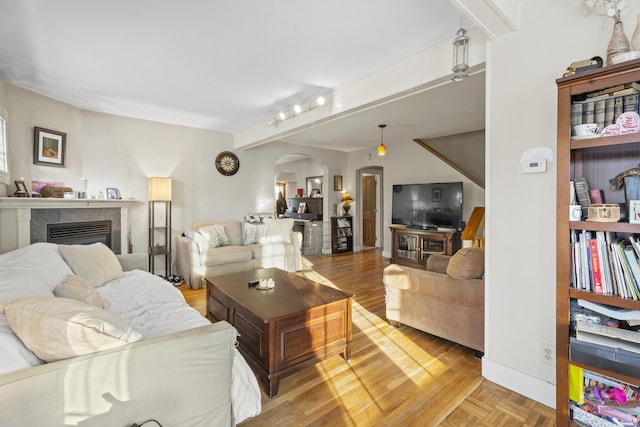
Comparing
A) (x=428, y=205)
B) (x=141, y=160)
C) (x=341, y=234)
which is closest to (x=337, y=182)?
(x=341, y=234)

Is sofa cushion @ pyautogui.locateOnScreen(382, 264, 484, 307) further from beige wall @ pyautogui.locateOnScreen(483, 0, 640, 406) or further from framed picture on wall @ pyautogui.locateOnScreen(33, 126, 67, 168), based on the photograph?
framed picture on wall @ pyautogui.locateOnScreen(33, 126, 67, 168)

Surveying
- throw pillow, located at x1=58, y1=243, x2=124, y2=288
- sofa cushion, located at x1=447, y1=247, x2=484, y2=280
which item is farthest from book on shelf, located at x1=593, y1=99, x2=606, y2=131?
throw pillow, located at x1=58, y1=243, x2=124, y2=288

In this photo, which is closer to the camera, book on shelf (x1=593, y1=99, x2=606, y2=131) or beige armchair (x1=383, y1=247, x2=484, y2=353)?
book on shelf (x1=593, y1=99, x2=606, y2=131)

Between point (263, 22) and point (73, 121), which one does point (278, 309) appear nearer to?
point (263, 22)

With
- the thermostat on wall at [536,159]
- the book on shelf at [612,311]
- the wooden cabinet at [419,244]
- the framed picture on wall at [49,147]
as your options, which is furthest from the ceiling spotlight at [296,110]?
the wooden cabinet at [419,244]

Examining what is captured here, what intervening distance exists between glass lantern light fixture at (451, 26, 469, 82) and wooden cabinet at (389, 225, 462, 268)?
138 inches

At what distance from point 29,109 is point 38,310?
3.71 metres

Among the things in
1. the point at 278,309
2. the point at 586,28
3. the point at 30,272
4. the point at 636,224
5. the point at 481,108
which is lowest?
the point at 278,309

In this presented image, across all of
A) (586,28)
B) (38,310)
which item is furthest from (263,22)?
(38,310)

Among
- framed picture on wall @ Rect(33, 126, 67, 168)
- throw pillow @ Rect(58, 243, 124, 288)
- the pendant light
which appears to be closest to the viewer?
throw pillow @ Rect(58, 243, 124, 288)

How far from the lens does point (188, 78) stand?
312 centimetres

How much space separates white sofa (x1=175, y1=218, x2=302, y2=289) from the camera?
13.9 ft

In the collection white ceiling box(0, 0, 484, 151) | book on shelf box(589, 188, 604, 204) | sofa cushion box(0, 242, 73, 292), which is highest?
white ceiling box(0, 0, 484, 151)

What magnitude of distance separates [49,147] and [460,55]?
4661 mm
